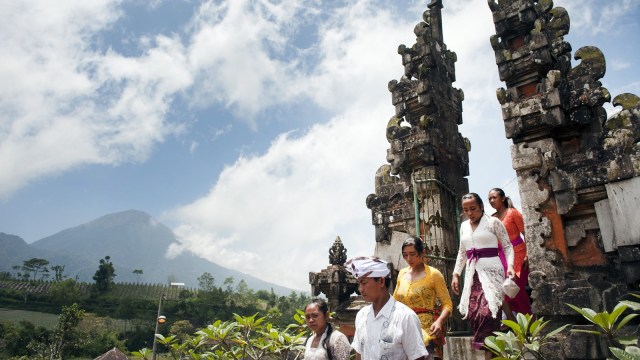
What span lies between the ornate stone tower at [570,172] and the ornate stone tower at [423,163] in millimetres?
1726

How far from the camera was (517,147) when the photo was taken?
5.58 metres

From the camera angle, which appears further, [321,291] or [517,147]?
[321,291]

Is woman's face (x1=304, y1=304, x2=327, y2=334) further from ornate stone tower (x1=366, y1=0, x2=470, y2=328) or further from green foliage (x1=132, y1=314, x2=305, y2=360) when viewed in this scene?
ornate stone tower (x1=366, y1=0, x2=470, y2=328)

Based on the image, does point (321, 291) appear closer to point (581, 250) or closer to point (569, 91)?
point (581, 250)

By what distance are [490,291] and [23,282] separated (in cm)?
8806

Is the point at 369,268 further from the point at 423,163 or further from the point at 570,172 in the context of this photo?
the point at 423,163

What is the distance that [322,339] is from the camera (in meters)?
3.53

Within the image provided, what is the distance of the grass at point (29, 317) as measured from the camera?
58.4 meters

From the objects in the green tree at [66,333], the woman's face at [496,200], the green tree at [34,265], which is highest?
the green tree at [34,265]

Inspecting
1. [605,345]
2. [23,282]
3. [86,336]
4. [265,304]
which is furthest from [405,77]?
[23,282]

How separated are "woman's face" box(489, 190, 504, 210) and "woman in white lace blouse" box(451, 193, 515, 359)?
758mm

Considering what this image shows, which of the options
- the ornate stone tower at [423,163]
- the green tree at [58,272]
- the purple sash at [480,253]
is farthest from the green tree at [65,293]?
the purple sash at [480,253]

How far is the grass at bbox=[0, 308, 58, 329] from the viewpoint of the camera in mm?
58375

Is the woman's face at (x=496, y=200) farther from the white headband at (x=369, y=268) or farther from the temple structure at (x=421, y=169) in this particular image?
the white headband at (x=369, y=268)
